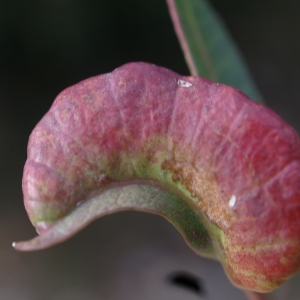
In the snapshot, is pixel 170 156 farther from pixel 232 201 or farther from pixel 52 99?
pixel 52 99

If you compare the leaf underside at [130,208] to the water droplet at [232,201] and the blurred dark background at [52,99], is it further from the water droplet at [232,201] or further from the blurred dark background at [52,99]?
the blurred dark background at [52,99]

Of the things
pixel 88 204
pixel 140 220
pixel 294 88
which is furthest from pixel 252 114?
pixel 294 88

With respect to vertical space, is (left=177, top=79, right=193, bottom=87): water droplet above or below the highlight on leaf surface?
above

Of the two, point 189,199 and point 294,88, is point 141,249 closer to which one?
point 294,88

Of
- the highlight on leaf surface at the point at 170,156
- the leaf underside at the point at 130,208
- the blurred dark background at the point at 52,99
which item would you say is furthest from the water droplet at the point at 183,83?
the blurred dark background at the point at 52,99

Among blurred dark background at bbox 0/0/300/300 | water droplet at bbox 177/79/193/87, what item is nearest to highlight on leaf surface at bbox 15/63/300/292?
water droplet at bbox 177/79/193/87

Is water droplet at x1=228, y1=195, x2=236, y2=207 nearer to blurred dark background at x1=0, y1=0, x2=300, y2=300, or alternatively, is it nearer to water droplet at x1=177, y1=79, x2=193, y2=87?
water droplet at x1=177, y1=79, x2=193, y2=87

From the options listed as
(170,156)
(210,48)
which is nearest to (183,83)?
(170,156)
